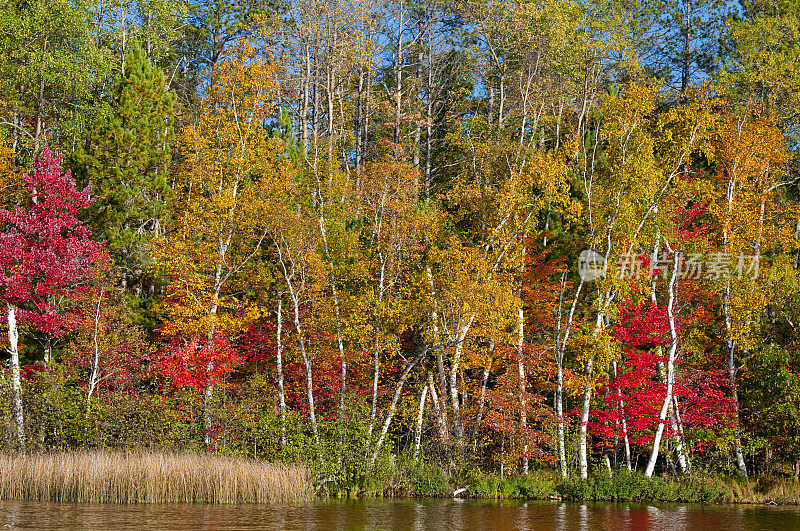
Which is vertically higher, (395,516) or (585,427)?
(585,427)

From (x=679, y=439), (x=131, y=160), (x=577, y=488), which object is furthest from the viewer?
(x=131, y=160)

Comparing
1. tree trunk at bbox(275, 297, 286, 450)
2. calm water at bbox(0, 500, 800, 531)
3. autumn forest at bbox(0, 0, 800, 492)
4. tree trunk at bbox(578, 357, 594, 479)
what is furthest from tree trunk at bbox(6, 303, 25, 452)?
tree trunk at bbox(578, 357, 594, 479)

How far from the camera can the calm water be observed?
15.9 meters

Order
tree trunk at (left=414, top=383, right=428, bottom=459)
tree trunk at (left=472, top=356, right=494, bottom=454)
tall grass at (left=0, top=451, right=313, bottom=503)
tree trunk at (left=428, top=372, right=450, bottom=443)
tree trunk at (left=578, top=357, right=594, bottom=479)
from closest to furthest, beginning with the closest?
1. tall grass at (left=0, top=451, right=313, bottom=503)
2. tree trunk at (left=578, top=357, right=594, bottom=479)
3. tree trunk at (left=414, top=383, right=428, bottom=459)
4. tree trunk at (left=472, top=356, right=494, bottom=454)
5. tree trunk at (left=428, top=372, right=450, bottom=443)

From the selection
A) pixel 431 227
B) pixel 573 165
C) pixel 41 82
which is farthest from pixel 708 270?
pixel 41 82

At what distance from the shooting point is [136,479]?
19766 mm

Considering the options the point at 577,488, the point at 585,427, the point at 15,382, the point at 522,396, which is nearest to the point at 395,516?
the point at 577,488

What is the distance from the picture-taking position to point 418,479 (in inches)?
950

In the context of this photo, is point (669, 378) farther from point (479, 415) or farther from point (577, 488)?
point (479, 415)

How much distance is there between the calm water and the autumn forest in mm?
3357

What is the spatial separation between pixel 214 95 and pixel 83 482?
15945 mm

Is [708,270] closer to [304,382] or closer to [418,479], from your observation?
[418,479]

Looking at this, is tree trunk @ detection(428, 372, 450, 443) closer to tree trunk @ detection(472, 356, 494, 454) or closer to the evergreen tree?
tree trunk @ detection(472, 356, 494, 454)

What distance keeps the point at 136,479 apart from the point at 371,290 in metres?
9.02
